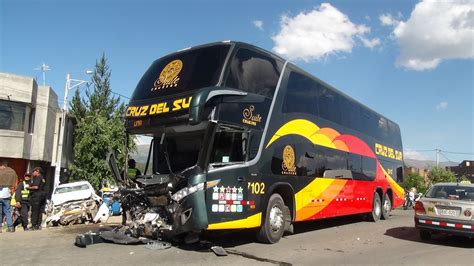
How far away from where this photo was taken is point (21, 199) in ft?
42.3

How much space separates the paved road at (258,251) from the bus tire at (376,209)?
4414mm

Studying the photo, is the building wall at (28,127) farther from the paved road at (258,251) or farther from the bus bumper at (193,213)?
the bus bumper at (193,213)

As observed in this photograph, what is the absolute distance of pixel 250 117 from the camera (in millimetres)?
9305

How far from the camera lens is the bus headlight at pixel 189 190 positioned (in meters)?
8.19

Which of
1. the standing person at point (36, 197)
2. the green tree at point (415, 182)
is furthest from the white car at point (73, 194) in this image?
the green tree at point (415, 182)

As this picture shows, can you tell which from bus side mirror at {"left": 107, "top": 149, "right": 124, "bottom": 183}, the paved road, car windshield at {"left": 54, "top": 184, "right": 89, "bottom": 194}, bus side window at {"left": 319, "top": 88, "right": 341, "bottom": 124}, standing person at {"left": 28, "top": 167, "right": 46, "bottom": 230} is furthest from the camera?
car windshield at {"left": 54, "top": 184, "right": 89, "bottom": 194}

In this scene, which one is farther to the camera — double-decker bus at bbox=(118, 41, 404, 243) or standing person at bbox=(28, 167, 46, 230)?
standing person at bbox=(28, 167, 46, 230)

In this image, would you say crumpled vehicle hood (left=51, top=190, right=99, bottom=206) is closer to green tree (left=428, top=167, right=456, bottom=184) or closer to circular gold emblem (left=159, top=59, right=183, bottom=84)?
circular gold emblem (left=159, top=59, right=183, bottom=84)

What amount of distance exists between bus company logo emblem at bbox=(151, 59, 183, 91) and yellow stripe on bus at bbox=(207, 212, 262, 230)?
116 inches

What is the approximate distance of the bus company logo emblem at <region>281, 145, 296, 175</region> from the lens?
10.6 m

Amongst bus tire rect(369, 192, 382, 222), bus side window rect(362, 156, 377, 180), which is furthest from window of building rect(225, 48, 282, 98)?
bus tire rect(369, 192, 382, 222)

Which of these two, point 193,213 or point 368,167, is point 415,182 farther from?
point 193,213

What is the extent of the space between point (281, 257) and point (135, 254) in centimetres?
272

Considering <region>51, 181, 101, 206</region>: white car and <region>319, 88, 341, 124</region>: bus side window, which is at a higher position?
<region>319, 88, 341, 124</region>: bus side window
